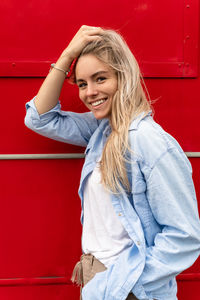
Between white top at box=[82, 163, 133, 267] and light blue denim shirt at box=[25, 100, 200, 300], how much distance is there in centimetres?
6

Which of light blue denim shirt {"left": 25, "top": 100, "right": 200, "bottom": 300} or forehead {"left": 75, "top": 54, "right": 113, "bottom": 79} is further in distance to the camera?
forehead {"left": 75, "top": 54, "right": 113, "bottom": 79}

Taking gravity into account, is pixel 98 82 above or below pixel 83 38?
below

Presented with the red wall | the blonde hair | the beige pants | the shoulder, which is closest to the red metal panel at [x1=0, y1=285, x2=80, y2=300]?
the red wall

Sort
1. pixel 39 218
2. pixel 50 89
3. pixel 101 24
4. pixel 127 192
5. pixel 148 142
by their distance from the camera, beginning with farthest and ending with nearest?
pixel 39 218, pixel 101 24, pixel 50 89, pixel 127 192, pixel 148 142

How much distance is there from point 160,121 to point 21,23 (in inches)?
31.1

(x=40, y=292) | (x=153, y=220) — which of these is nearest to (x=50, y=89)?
(x=153, y=220)

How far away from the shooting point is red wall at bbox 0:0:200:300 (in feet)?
5.71

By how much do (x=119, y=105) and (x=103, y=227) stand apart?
1.53 feet

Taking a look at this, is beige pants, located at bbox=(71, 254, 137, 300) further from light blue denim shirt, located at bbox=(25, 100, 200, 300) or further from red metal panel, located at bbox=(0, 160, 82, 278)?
red metal panel, located at bbox=(0, 160, 82, 278)

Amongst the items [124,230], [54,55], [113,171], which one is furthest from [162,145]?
[54,55]

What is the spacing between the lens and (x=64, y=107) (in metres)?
1.82

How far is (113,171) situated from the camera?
4.42 feet

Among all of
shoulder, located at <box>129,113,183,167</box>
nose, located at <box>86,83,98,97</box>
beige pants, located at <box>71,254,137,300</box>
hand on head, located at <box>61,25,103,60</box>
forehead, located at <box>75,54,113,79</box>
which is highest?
hand on head, located at <box>61,25,103,60</box>

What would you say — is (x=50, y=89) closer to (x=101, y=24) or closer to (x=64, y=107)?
(x=64, y=107)
